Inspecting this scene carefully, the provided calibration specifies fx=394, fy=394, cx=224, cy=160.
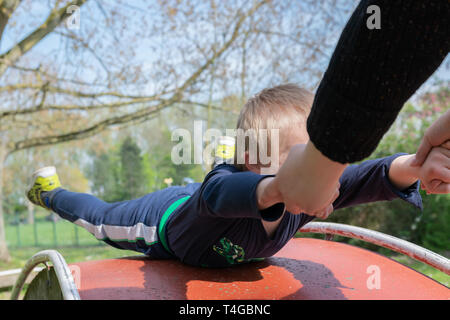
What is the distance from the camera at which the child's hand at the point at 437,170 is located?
2.83ft

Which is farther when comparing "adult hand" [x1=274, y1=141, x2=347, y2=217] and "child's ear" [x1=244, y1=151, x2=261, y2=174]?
"child's ear" [x1=244, y1=151, x2=261, y2=174]

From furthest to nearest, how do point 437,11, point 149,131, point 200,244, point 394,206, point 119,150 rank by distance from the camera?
point 119,150, point 149,131, point 394,206, point 200,244, point 437,11

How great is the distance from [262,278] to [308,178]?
81cm

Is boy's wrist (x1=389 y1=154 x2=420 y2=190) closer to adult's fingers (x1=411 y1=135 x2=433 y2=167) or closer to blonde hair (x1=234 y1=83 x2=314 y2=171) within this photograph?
adult's fingers (x1=411 y1=135 x2=433 y2=167)

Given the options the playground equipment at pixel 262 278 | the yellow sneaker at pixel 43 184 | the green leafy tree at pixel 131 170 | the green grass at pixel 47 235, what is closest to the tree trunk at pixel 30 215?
the green grass at pixel 47 235

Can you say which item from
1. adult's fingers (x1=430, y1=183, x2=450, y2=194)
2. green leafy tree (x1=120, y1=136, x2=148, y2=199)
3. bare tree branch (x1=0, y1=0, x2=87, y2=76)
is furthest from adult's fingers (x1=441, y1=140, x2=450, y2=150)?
green leafy tree (x1=120, y1=136, x2=148, y2=199)

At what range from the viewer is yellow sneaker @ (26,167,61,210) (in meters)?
2.44

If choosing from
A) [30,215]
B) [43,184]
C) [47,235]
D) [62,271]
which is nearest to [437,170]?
[62,271]

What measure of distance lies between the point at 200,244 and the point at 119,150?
7254 millimetres

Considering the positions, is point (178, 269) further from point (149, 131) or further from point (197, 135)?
point (149, 131)

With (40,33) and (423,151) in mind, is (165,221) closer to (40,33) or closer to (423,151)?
(423,151)
